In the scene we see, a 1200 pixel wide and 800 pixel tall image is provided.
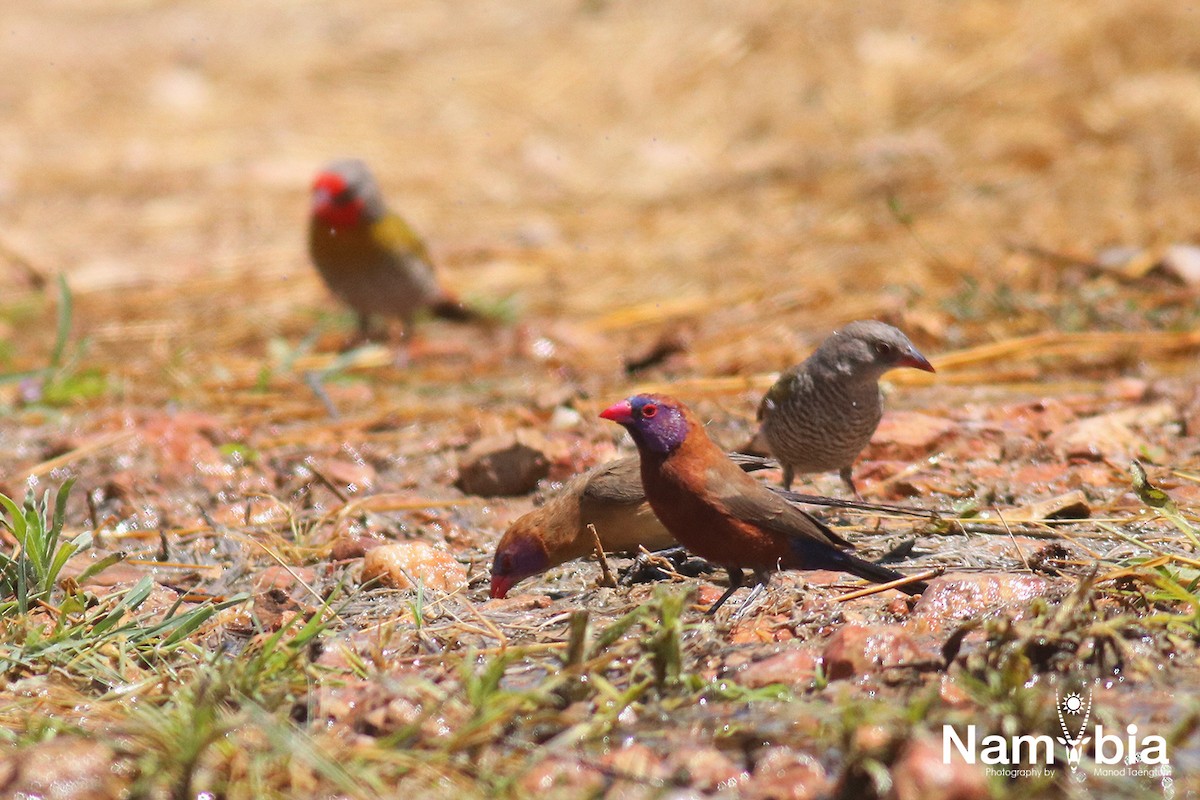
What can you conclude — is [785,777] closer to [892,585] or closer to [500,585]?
[892,585]

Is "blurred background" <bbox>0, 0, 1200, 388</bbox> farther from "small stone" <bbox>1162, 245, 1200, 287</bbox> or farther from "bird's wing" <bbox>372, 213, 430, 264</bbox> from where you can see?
"bird's wing" <bbox>372, 213, 430, 264</bbox>

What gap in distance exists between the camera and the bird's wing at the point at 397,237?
25.2 feet

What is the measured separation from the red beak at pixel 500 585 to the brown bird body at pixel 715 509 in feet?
1.62

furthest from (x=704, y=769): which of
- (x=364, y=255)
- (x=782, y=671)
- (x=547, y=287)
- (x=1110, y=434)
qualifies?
(x=547, y=287)

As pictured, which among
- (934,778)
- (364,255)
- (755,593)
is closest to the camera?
(934,778)

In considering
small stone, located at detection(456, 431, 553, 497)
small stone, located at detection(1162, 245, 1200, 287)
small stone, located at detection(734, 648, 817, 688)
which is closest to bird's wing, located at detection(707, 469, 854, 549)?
small stone, located at detection(734, 648, 817, 688)

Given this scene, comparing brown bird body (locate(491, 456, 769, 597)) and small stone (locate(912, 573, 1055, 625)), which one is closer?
small stone (locate(912, 573, 1055, 625))

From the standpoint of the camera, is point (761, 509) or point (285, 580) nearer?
point (761, 509)

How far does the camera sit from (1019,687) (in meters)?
2.26

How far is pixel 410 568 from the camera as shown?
3.49 m

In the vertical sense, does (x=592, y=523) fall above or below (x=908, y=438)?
above

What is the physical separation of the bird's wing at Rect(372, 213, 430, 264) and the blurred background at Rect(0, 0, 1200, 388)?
520mm

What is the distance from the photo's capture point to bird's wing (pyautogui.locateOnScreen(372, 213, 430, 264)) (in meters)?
7.68

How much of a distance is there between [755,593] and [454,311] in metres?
4.95
